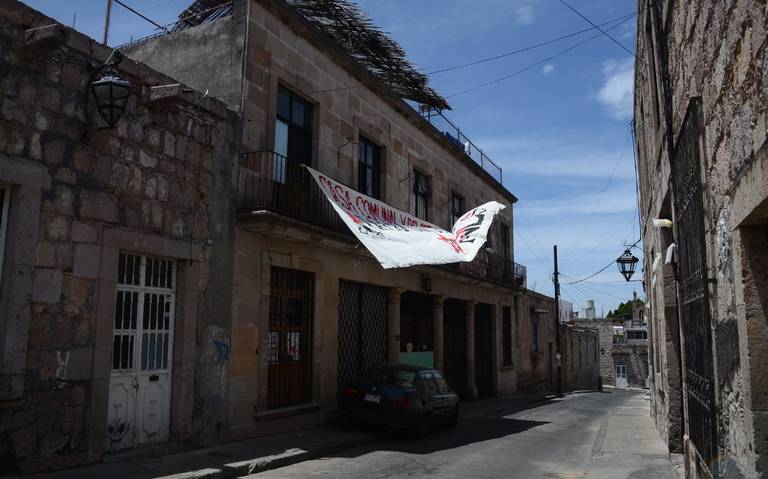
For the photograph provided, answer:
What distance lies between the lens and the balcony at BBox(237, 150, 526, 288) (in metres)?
11.3

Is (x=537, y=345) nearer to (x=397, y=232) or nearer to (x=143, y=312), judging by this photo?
(x=397, y=232)

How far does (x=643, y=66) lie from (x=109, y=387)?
33.2 feet

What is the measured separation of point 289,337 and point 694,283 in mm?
8629

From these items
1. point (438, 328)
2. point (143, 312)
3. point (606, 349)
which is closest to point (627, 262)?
point (438, 328)

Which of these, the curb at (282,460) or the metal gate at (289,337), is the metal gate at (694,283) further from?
the metal gate at (289,337)

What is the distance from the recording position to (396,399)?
39.4 feet

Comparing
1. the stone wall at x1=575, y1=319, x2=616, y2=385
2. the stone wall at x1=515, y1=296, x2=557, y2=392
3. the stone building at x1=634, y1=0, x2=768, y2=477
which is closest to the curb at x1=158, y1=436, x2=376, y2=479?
the stone building at x1=634, y1=0, x2=768, y2=477

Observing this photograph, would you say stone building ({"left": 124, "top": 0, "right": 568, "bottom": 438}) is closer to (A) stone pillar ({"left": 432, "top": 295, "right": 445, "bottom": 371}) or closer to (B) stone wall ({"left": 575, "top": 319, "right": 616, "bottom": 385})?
(A) stone pillar ({"left": 432, "top": 295, "right": 445, "bottom": 371})

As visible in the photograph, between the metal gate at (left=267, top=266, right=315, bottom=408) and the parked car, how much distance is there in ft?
3.23

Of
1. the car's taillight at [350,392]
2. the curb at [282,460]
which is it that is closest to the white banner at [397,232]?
the car's taillight at [350,392]

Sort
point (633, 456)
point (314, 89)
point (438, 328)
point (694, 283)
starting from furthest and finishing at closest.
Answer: point (438, 328) < point (314, 89) < point (633, 456) < point (694, 283)

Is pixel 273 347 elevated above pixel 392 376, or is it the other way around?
pixel 273 347

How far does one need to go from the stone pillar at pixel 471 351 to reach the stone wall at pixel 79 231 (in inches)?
489

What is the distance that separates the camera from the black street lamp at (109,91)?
26.5 feet
